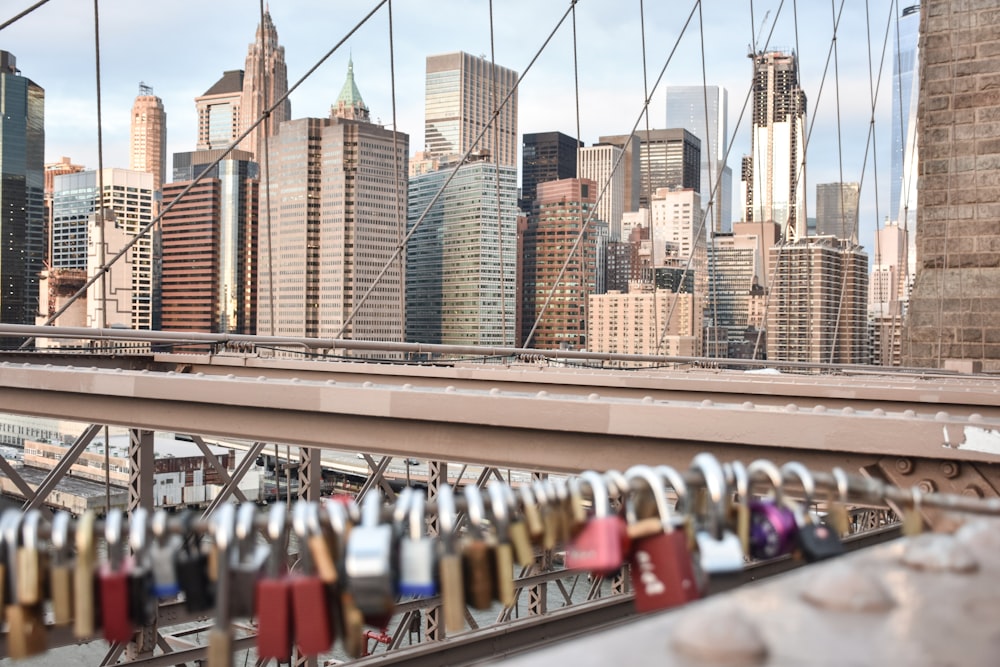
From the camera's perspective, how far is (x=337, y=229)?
18.2 m

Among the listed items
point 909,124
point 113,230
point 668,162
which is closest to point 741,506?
point 113,230

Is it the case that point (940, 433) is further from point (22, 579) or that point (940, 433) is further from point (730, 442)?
point (22, 579)

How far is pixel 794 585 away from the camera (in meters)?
1.26

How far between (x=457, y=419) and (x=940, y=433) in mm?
1735

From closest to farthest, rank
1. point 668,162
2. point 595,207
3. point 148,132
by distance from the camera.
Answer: point 595,207 < point 148,132 < point 668,162

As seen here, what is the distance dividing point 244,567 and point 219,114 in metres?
66.9

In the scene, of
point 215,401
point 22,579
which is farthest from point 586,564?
point 215,401

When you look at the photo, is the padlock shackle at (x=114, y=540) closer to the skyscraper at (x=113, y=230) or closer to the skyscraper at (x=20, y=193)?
the skyscraper at (x=20, y=193)

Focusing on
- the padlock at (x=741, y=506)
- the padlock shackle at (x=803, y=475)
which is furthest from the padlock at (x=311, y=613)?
the padlock shackle at (x=803, y=475)

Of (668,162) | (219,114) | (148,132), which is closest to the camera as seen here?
(148,132)

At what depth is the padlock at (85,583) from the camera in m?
1.54

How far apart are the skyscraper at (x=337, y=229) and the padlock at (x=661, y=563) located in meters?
14.5

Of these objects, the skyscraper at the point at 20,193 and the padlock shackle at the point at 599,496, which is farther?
the skyscraper at the point at 20,193

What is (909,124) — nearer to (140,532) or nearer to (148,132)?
(140,532)
